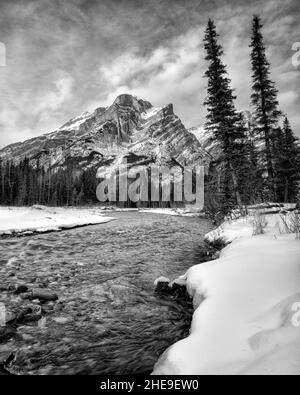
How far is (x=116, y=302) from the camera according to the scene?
5.58 meters

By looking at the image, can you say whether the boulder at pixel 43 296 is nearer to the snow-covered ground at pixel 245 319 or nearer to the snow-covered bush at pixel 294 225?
the snow-covered ground at pixel 245 319

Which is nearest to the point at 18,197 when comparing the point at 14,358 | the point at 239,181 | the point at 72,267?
the point at 239,181

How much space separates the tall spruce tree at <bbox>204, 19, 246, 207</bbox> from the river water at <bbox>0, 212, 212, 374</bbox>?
1040cm

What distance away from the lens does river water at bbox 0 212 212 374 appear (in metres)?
3.58

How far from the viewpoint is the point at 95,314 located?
4.98m

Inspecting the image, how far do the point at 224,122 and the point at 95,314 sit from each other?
16.6 meters

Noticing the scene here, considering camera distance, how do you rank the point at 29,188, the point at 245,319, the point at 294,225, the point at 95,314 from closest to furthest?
the point at 245,319 < the point at 95,314 < the point at 294,225 < the point at 29,188

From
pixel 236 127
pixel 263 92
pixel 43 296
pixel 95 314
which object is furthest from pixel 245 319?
pixel 263 92

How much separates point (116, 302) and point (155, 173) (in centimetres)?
17013

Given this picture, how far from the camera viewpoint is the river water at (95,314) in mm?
3576

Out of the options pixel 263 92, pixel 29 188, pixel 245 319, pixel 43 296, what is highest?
pixel 263 92

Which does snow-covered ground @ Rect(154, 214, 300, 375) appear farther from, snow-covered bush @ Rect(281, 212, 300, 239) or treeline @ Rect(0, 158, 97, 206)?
treeline @ Rect(0, 158, 97, 206)

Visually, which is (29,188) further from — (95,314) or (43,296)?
(95,314)

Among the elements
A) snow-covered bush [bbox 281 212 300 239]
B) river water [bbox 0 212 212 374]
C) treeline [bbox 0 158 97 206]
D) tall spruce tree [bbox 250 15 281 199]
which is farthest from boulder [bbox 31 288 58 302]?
treeline [bbox 0 158 97 206]
